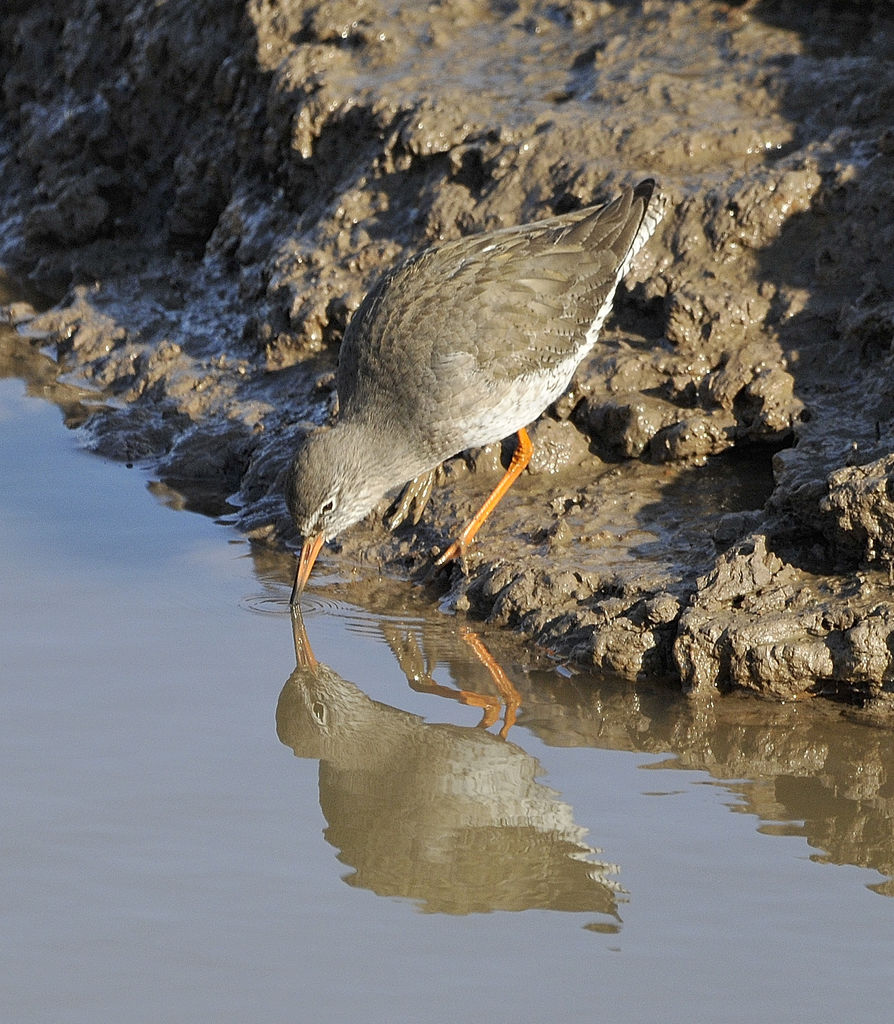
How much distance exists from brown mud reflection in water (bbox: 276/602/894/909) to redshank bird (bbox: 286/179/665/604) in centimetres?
98

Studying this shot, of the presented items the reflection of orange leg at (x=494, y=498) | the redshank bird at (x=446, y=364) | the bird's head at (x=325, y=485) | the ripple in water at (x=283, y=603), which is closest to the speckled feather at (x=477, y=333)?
Answer: the redshank bird at (x=446, y=364)

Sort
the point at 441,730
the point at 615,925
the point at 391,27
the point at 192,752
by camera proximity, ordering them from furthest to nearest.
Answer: the point at 391,27, the point at 441,730, the point at 192,752, the point at 615,925

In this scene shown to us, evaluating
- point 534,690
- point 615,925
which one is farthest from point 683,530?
point 615,925

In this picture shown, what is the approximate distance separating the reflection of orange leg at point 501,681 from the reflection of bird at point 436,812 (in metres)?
0.17

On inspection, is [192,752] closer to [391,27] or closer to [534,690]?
[534,690]

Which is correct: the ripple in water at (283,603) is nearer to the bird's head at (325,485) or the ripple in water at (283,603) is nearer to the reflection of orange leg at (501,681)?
the bird's head at (325,485)

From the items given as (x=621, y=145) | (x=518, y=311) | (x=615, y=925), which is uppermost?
(x=621, y=145)

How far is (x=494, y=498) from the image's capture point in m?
7.45

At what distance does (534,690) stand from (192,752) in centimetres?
163

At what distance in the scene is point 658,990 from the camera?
13.0ft

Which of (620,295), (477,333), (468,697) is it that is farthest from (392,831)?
(620,295)

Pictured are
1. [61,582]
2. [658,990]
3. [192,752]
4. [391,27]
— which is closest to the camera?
[658,990]

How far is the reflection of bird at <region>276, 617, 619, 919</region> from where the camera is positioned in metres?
4.53

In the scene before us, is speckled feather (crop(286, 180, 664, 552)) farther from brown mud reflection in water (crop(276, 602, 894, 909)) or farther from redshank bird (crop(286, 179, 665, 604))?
brown mud reflection in water (crop(276, 602, 894, 909))
